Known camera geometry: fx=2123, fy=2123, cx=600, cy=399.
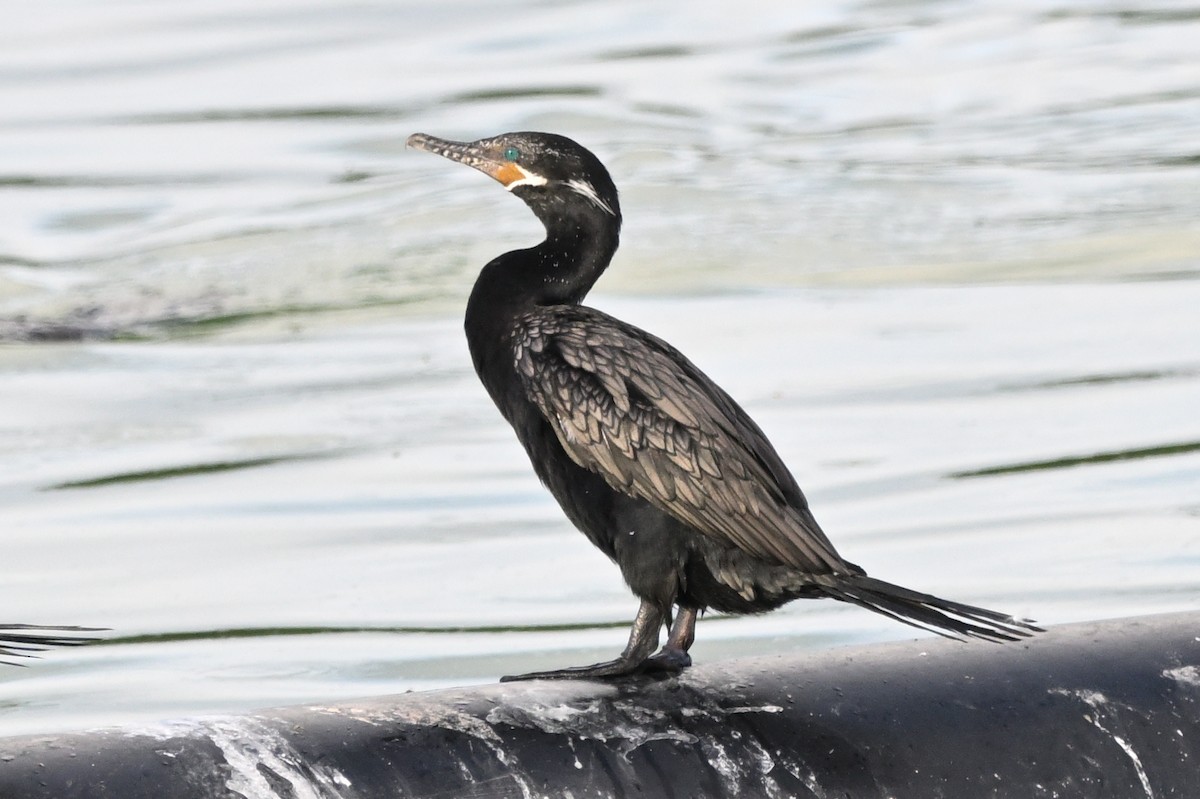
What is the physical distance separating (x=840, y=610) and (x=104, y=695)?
6.76 feet

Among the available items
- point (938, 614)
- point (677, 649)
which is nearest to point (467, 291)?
point (677, 649)

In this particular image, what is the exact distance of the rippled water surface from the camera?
6105mm

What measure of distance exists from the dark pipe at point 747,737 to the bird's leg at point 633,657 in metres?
0.07

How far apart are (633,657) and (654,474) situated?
31 cm

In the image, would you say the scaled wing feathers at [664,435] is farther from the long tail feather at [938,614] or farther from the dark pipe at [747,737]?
the dark pipe at [747,737]

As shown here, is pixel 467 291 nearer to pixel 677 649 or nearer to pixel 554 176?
pixel 554 176

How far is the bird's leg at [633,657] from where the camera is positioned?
3482 millimetres

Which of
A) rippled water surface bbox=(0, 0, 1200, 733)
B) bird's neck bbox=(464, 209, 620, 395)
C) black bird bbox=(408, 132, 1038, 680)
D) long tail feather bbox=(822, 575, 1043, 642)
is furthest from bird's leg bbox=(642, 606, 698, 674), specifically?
rippled water surface bbox=(0, 0, 1200, 733)

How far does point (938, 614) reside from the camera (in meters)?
3.19

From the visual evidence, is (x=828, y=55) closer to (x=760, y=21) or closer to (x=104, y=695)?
(x=760, y=21)

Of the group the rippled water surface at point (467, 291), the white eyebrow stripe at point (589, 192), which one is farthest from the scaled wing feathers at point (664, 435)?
the rippled water surface at point (467, 291)

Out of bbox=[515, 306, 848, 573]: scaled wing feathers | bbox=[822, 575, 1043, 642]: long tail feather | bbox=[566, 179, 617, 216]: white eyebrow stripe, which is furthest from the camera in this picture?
bbox=[566, 179, 617, 216]: white eyebrow stripe

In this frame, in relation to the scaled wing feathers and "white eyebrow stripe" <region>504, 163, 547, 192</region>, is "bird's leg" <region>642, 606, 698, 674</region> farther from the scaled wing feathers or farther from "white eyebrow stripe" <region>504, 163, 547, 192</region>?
"white eyebrow stripe" <region>504, 163, 547, 192</region>

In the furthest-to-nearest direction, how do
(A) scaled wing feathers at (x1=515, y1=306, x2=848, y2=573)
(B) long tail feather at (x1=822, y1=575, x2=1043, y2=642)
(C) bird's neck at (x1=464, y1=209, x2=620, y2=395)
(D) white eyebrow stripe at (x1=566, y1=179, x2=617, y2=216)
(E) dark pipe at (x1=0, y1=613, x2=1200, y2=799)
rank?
(D) white eyebrow stripe at (x1=566, y1=179, x2=617, y2=216)
(C) bird's neck at (x1=464, y1=209, x2=620, y2=395)
(A) scaled wing feathers at (x1=515, y1=306, x2=848, y2=573)
(B) long tail feather at (x1=822, y1=575, x2=1043, y2=642)
(E) dark pipe at (x1=0, y1=613, x2=1200, y2=799)
